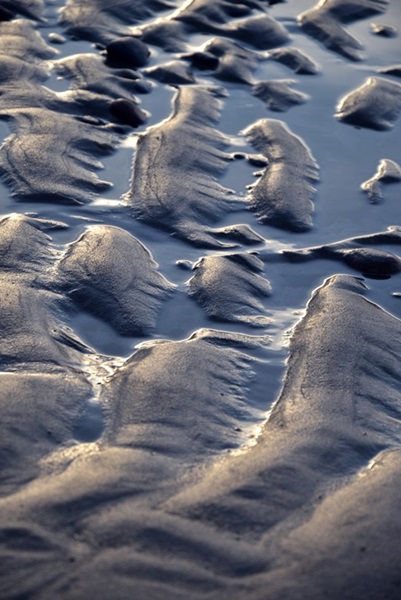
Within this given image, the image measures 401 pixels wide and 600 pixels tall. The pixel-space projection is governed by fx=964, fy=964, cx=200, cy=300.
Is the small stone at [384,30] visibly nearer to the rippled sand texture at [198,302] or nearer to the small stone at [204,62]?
the rippled sand texture at [198,302]

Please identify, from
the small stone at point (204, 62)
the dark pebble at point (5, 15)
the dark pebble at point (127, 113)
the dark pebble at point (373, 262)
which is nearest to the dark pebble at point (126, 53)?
the small stone at point (204, 62)

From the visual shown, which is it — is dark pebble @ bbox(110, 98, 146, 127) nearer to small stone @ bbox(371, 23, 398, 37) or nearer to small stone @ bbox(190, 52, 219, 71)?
small stone @ bbox(190, 52, 219, 71)

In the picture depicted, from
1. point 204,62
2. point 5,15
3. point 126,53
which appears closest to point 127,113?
point 126,53

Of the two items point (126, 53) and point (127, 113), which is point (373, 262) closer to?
point (127, 113)

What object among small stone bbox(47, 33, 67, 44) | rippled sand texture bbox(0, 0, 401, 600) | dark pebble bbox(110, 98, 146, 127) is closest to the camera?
rippled sand texture bbox(0, 0, 401, 600)

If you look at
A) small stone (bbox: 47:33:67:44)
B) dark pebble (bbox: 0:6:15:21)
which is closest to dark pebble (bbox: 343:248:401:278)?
small stone (bbox: 47:33:67:44)

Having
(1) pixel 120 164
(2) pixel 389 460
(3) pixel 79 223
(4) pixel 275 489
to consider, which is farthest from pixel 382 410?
(1) pixel 120 164

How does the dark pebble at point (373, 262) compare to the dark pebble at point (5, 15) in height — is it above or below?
below

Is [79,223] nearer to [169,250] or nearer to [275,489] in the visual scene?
[169,250]
